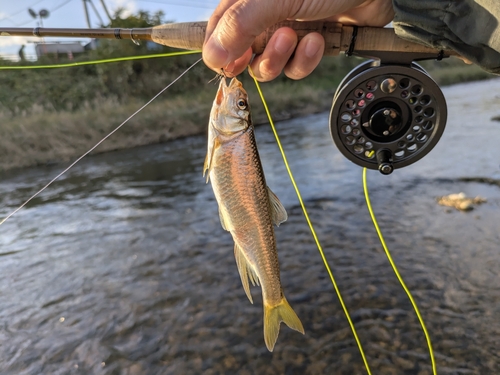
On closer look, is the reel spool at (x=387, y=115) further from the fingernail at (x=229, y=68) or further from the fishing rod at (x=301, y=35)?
the fingernail at (x=229, y=68)

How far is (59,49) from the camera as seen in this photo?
61.4 feet

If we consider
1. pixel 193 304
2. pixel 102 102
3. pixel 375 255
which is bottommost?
pixel 193 304

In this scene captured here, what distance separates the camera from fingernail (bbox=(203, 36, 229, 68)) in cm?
147

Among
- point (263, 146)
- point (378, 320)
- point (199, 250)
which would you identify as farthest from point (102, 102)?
point (378, 320)

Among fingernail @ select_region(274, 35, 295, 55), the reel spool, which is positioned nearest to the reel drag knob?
the reel spool

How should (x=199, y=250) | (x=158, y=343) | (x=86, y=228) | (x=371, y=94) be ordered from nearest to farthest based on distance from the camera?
(x=371, y=94)
(x=158, y=343)
(x=199, y=250)
(x=86, y=228)

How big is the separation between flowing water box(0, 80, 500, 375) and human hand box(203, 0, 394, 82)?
2.34 metres

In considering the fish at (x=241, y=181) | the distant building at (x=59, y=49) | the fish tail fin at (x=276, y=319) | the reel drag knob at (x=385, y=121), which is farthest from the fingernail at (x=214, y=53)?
the distant building at (x=59, y=49)

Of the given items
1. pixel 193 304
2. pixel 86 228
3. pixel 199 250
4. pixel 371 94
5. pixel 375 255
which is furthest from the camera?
pixel 86 228

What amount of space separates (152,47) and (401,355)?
19524mm

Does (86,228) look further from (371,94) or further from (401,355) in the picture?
(371,94)

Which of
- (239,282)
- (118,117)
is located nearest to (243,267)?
(239,282)

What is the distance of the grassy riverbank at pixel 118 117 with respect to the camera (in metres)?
10.9

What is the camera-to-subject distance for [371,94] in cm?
184
